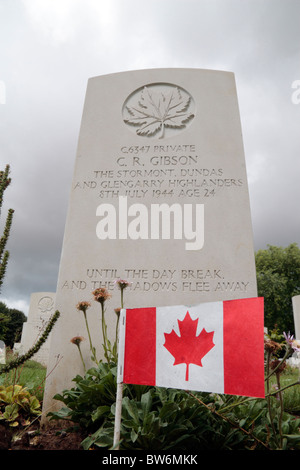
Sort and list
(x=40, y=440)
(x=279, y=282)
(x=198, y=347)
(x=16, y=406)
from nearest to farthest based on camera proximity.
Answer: (x=198, y=347) < (x=40, y=440) < (x=16, y=406) < (x=279, y=282)

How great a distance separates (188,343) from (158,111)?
146 inches

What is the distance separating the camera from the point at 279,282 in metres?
23.9

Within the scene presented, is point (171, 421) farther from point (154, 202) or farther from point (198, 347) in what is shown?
point (154, 202)

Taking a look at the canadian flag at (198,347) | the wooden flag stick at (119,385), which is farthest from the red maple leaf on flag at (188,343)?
the wooden flag stick at (119,385)

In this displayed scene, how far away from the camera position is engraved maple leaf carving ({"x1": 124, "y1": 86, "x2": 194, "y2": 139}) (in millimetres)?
4738

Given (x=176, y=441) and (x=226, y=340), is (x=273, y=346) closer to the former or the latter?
(x=226, y=340)

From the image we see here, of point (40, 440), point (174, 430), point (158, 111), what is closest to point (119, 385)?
point (174, 430)

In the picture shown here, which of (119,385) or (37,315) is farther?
(37,315)

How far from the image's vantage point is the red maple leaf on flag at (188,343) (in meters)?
2.05

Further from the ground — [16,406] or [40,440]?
[16,406]

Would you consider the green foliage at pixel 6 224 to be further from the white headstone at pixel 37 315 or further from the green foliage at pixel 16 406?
the white headstone at pixel 37 315

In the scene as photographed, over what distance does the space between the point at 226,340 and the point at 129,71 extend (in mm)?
4405

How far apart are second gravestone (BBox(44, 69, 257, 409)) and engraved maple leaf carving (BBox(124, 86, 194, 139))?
0.01 metres
